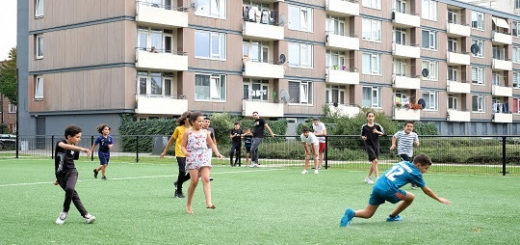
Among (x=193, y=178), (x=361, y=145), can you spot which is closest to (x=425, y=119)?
(x=361, y=145)

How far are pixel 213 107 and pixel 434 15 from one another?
2621cm

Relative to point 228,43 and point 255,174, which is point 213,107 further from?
point 255,174

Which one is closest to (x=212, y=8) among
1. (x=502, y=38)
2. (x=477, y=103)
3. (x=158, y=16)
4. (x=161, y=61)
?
(x=158, y=16)

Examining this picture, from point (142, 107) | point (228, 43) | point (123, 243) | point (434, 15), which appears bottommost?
point (123, 243)

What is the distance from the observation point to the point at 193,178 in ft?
37.9

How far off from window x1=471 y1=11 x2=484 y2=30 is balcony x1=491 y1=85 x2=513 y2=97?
6064 mm

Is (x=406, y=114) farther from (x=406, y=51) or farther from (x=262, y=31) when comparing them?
(x=262, y=31)

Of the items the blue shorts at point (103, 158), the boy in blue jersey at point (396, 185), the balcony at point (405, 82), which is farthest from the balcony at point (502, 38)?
the boy in blue jersey at point (396, 185)

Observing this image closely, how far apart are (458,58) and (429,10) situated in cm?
573

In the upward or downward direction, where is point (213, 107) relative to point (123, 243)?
upward

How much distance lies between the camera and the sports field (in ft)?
28.1

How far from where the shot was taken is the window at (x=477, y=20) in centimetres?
6738

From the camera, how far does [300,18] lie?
170ft

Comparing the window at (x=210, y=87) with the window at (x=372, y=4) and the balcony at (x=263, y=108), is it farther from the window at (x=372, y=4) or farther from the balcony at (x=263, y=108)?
the window at (x=372, y=4)
